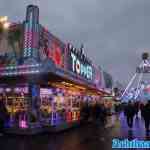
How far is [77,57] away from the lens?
120 ft

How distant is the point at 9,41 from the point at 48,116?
574cm

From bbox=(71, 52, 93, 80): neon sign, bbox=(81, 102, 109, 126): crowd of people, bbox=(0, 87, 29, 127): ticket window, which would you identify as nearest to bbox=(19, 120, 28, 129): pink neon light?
bbox=(0, 87, 29, 127): ticket window

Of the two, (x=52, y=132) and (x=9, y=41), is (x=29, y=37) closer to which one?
(x=9, y=41)

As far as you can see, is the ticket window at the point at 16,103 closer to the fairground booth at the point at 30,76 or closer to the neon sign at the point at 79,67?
the fairground booth at the point at 30,76

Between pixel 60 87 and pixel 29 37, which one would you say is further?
pixel 60 87

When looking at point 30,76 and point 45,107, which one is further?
point 45,107

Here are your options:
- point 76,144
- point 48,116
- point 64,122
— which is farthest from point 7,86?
point 76,144

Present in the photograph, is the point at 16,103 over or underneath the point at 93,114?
over

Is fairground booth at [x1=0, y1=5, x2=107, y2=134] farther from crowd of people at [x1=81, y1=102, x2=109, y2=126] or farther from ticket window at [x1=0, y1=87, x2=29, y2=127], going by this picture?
crowd of people at [x1=81, y1=102, x2=109, y2=126]

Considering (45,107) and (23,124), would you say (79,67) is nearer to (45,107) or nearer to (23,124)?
(45,107)

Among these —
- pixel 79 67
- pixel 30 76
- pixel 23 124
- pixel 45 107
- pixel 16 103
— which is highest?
pixel 79 67

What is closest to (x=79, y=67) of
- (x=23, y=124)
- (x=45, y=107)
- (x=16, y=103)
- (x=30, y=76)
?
(x=45, y=107)

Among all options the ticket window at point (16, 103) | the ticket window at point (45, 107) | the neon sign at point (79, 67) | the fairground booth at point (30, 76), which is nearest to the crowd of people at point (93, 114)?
the neon sign at point (79, 67)

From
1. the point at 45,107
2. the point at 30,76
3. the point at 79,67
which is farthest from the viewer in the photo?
the point at 79,67
